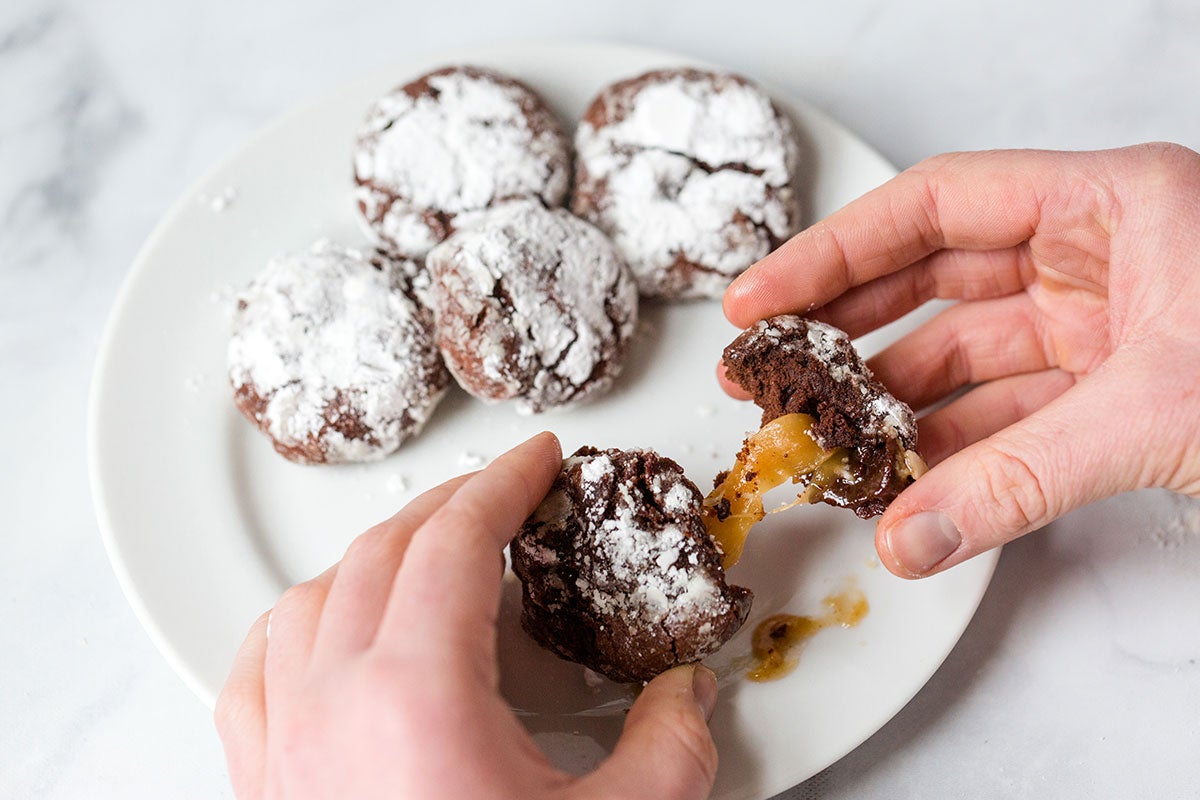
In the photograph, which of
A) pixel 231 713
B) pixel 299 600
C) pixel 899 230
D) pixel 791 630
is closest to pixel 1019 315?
pixel 899 230

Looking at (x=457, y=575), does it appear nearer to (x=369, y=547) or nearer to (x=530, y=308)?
(x=369, y=547)

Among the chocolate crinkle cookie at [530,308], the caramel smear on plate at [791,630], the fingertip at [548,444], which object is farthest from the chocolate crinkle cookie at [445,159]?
the caramel smear on plate at [791,630]

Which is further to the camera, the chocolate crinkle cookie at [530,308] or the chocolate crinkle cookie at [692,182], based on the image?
the chocolate crinkle cookie at [692,182]

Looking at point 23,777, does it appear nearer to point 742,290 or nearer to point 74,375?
point 74,375

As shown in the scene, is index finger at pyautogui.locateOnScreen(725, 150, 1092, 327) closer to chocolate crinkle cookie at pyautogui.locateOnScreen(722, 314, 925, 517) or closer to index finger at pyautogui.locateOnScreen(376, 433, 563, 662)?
chocolate crinkle cookie at pyautogui.locateOnScreen(722, 314, 925, 517)

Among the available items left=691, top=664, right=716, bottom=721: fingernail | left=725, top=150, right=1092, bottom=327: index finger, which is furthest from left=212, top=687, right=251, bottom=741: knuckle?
left=725, top=150, right=1092, bottom=327: index finger

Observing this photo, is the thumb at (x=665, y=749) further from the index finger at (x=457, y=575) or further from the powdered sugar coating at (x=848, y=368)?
the powdered sugar coating at (x=848, y=368)

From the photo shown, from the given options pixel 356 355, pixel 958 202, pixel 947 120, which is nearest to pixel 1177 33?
pixel 947 120
